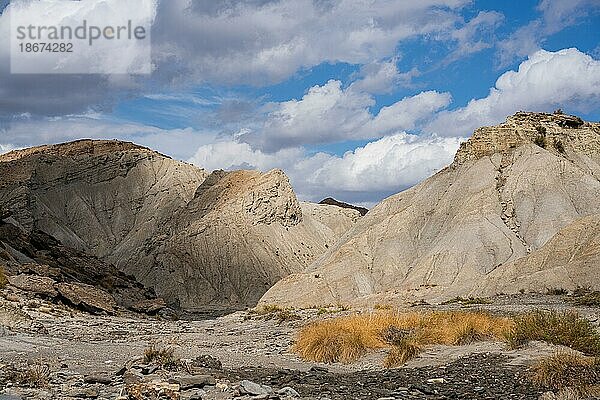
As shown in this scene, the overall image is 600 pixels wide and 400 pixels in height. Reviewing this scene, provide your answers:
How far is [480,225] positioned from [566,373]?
45688 millimetres

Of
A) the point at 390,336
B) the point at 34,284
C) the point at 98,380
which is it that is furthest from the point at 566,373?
the point at 34,284

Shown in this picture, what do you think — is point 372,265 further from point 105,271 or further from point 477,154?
point 105,271

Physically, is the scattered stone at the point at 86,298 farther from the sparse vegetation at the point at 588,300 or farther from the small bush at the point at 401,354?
the small bush at the point at 401,354

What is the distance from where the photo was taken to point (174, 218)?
3893 inches

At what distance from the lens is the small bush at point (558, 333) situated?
13.4 meters

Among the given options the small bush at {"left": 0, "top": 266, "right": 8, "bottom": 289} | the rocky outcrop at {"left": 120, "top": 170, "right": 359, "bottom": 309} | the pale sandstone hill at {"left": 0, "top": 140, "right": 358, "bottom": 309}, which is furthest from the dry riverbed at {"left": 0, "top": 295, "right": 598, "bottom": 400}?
the pale sandstone hill at {"left": 0, "top": 140, "right": 358, "bottom": 309}

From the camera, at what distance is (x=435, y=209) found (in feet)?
201

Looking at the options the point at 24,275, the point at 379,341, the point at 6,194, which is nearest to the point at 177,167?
the point at 6,194

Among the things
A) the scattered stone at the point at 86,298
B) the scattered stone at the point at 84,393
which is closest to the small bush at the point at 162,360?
the scattered stone at the point at 84,393

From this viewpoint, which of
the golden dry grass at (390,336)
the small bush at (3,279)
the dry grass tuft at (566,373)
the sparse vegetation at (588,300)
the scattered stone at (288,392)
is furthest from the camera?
the small bush at (3,279)

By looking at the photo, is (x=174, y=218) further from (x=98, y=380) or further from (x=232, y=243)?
(x=98, y=380)

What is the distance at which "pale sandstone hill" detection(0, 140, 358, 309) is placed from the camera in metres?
85.6

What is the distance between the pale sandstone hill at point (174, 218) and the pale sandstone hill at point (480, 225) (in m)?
23.7

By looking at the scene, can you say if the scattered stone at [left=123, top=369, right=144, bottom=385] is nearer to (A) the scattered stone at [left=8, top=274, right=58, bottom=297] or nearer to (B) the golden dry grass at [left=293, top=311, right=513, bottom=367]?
(B) the golden dry grass at [left=293, top=311, right=513, bottom=367]
